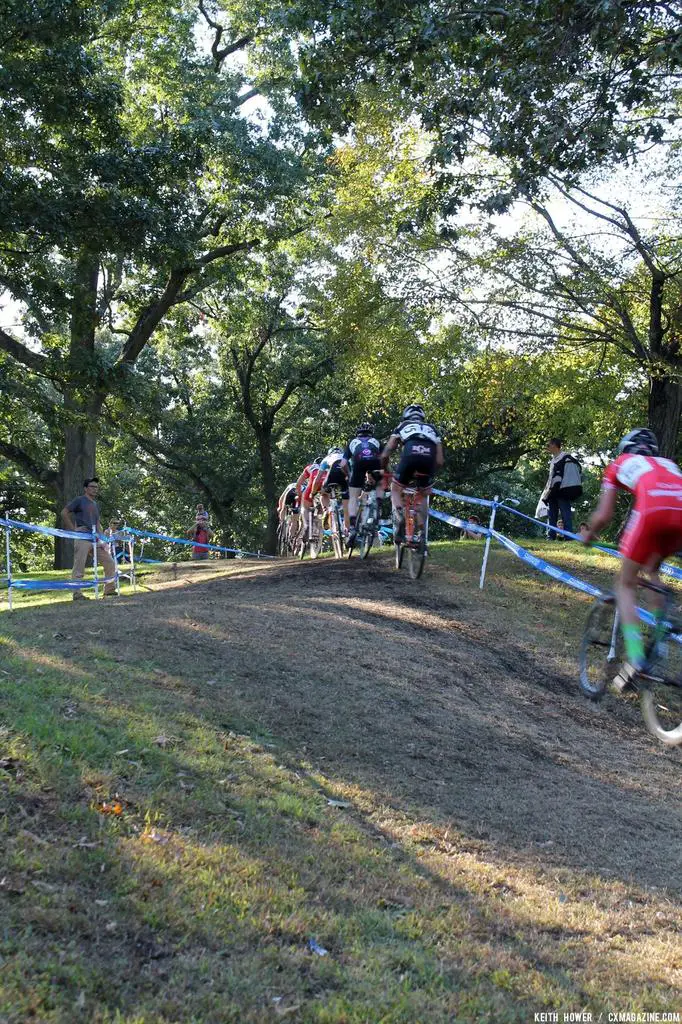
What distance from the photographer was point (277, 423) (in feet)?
141

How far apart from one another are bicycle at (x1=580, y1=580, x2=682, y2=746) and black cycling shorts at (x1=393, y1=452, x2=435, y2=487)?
3.11 metres

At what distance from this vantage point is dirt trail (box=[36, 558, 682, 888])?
7504 mm

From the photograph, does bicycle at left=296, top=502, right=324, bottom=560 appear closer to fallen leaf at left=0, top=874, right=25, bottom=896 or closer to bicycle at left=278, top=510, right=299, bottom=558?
bicycle at left=278, top=510, right=299, bottom=558

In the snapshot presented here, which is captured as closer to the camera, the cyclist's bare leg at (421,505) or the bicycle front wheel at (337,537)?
the cyclist's bare leg at (421,505)

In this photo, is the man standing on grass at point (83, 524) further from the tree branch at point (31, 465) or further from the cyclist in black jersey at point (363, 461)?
the tree branch at point (31, 465)

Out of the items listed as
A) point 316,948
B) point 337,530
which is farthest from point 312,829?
point 337,530

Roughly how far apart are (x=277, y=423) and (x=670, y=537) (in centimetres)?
3665

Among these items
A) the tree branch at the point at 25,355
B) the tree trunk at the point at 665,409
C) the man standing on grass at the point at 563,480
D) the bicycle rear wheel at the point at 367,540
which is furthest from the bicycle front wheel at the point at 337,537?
the tree branch at the point at 25,355

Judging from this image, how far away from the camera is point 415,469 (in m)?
13.0

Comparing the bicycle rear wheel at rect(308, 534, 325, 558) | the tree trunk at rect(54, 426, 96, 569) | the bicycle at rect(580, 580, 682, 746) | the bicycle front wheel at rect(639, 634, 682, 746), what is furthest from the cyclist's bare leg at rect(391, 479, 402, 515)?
the tree trunk at rect(54, 426, 96, 569)

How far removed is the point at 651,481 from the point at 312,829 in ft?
11.2

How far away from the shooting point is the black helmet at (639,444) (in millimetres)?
7527

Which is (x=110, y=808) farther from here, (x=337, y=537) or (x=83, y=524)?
(x=337, y=537)

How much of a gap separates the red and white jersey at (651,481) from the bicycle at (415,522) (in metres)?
5.75
